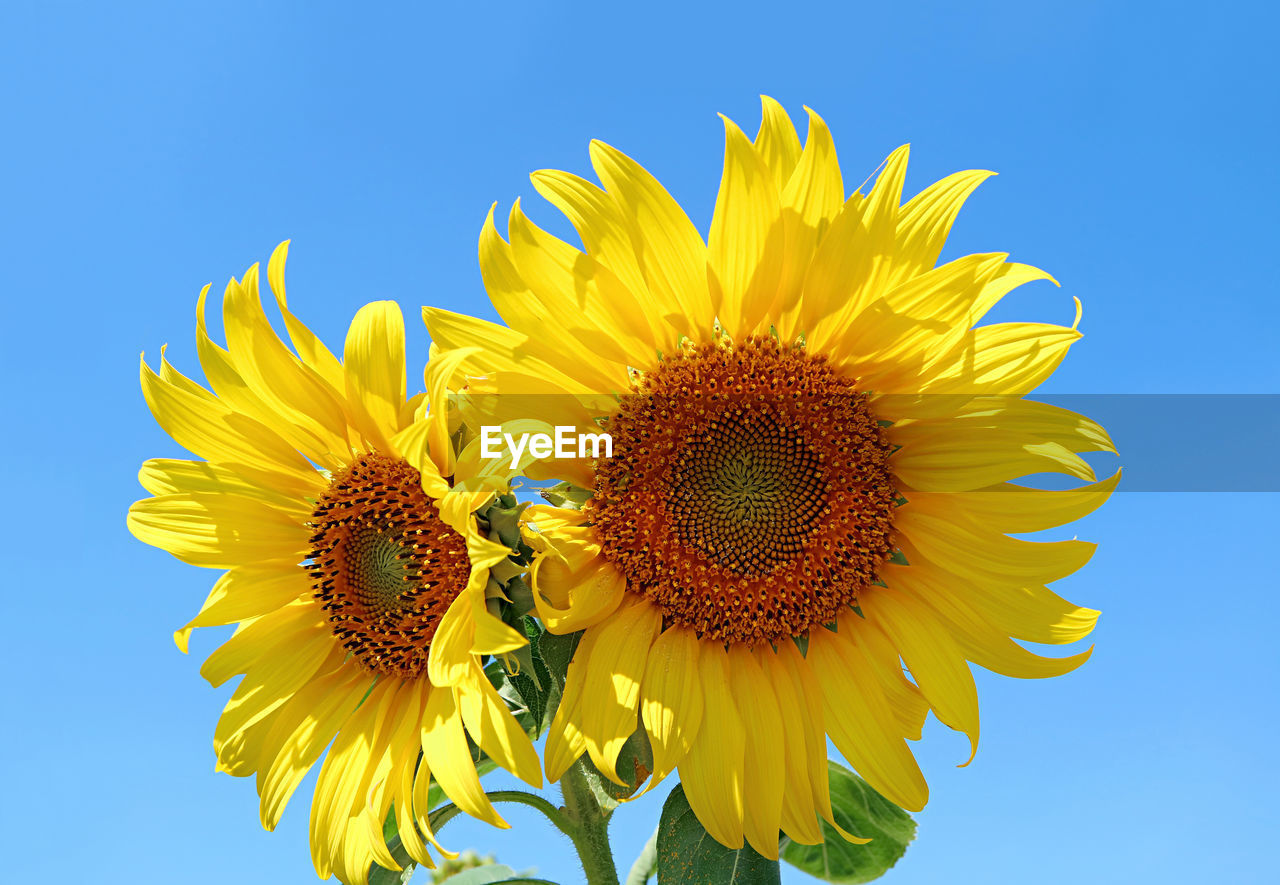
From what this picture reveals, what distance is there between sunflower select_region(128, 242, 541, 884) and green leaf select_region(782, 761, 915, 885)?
5.57 ft

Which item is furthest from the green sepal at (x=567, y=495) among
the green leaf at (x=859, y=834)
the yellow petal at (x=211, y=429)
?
the green leaf at (x=859, y=834)

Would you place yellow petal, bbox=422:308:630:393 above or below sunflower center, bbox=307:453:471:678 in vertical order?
above

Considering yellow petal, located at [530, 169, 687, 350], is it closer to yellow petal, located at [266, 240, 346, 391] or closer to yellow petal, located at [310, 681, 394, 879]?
yellow petal, located at [266, 240, 346, 391]

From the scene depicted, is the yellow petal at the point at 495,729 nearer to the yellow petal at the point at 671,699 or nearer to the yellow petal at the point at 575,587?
the yellow petal at the point at 575,587

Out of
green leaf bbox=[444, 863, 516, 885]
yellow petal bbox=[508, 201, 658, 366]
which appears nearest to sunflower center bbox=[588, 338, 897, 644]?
yellow petal bbox=[508, 201, 658, 366]

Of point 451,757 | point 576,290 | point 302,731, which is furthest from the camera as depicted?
point 302,731

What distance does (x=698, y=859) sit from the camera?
3.05 m

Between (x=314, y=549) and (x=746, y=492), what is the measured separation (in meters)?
1.46

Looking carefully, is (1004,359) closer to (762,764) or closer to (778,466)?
(778,466)

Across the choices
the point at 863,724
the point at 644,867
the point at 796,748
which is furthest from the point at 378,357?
the point at 644,867

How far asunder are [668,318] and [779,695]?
122cm

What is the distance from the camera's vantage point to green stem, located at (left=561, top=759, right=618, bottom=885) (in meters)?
3.36

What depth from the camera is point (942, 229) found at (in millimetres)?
2855

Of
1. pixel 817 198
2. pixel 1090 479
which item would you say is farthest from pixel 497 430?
pixel 1090 479
